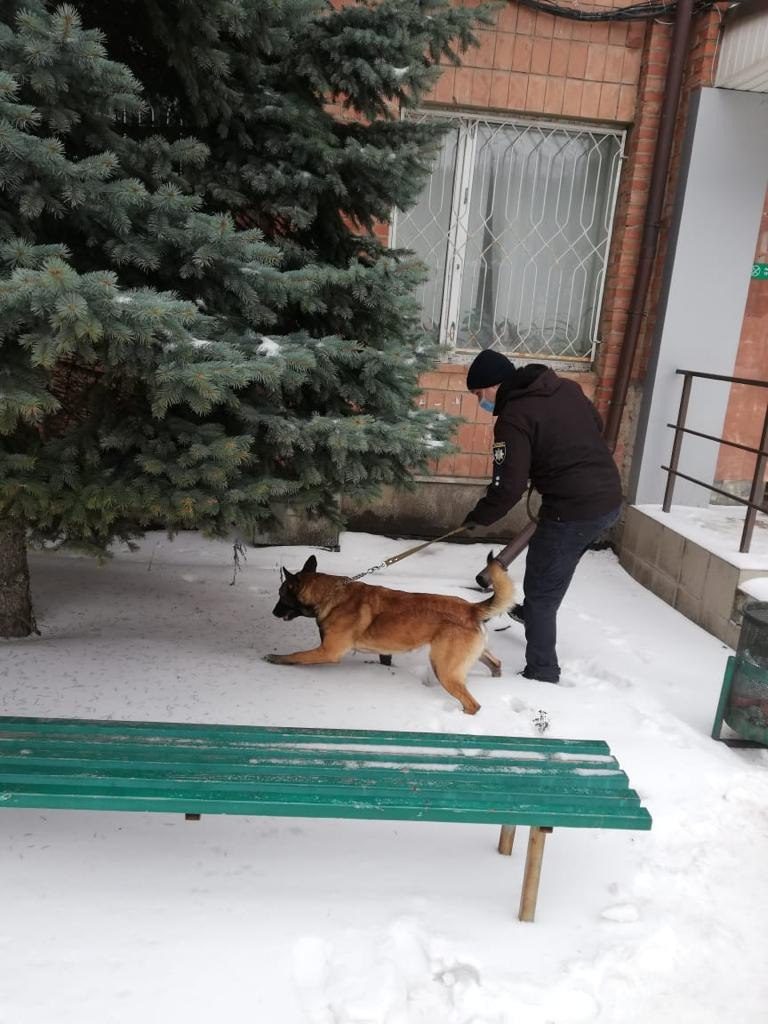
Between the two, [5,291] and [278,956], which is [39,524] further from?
[278,956]

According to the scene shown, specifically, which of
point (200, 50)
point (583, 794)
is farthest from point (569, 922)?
point (200, 50)

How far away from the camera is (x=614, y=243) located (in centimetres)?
649

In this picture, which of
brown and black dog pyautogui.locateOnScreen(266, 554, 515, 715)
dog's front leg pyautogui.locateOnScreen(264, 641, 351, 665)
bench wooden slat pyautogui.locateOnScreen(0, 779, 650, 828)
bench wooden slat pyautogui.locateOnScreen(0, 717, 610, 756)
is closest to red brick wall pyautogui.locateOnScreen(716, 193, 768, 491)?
brown and black dog pyautogui.locateOnScreen(266, 554, 515, 715)

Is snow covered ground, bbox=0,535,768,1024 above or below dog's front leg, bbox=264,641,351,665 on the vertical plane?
below

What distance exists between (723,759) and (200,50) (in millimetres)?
3798

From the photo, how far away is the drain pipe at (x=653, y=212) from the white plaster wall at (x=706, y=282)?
19 centimetres

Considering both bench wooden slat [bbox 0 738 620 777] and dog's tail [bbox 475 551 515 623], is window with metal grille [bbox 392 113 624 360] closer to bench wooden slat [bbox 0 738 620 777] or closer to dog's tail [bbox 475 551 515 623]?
dog's tail [bbox 475 551 515 623]

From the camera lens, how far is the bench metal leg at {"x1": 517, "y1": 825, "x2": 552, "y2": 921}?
95.3 inches

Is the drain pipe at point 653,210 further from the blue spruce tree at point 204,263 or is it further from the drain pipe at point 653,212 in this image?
the blue spruce tree at point 204,263

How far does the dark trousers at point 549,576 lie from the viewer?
4070 millimetres

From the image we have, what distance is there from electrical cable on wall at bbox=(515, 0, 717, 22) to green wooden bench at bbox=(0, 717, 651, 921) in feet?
18.4

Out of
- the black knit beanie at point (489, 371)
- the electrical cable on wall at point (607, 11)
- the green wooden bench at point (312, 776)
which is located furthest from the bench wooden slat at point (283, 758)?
the electrical cable on wall at point (607, 11)

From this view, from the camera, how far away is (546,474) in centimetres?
403

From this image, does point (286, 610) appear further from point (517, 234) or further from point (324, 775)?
point (517, 234)
